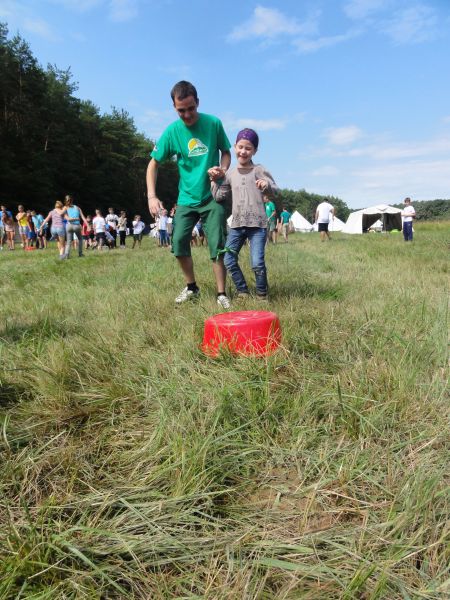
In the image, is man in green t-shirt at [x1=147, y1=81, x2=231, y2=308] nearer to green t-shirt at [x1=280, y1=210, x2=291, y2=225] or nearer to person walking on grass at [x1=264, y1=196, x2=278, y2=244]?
person walking on grass at [x1=264, y1=196, x2=278, y2=244]

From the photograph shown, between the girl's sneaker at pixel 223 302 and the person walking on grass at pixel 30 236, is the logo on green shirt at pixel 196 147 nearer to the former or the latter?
the girl's sneaker at pixel 223 302

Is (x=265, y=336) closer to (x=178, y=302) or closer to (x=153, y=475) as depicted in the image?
(x=153, y=475)

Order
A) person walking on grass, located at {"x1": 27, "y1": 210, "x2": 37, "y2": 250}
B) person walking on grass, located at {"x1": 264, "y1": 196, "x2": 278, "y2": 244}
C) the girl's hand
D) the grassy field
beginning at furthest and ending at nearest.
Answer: person walking on grass, located at {"x1": 27, "y1": 210, "x2": 37, "y2": 250}
person walking on grass, located at {"x1": 264, "y1": 196, "x2": 278, "y2": 244}
the girl's hand
the grassy field

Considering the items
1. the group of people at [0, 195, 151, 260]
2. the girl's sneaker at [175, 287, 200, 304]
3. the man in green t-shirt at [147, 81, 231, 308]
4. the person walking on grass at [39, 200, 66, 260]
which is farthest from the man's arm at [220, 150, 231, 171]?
the person walking on grass at [39, 200, 66, 260]

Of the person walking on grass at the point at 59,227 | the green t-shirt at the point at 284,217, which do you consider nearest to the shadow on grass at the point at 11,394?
the person walking on grass at the point at 59,227

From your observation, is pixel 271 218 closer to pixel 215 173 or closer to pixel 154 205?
pixel 154 205

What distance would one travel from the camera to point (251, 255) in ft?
13.0

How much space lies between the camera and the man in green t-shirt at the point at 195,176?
3809mm

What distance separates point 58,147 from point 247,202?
159 feet

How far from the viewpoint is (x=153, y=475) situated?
134 centimetres

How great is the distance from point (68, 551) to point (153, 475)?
330mm

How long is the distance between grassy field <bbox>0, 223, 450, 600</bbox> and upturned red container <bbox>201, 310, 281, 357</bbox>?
0.24ft

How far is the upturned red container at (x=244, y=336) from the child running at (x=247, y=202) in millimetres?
1553

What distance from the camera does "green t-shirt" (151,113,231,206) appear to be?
3.81 meters
